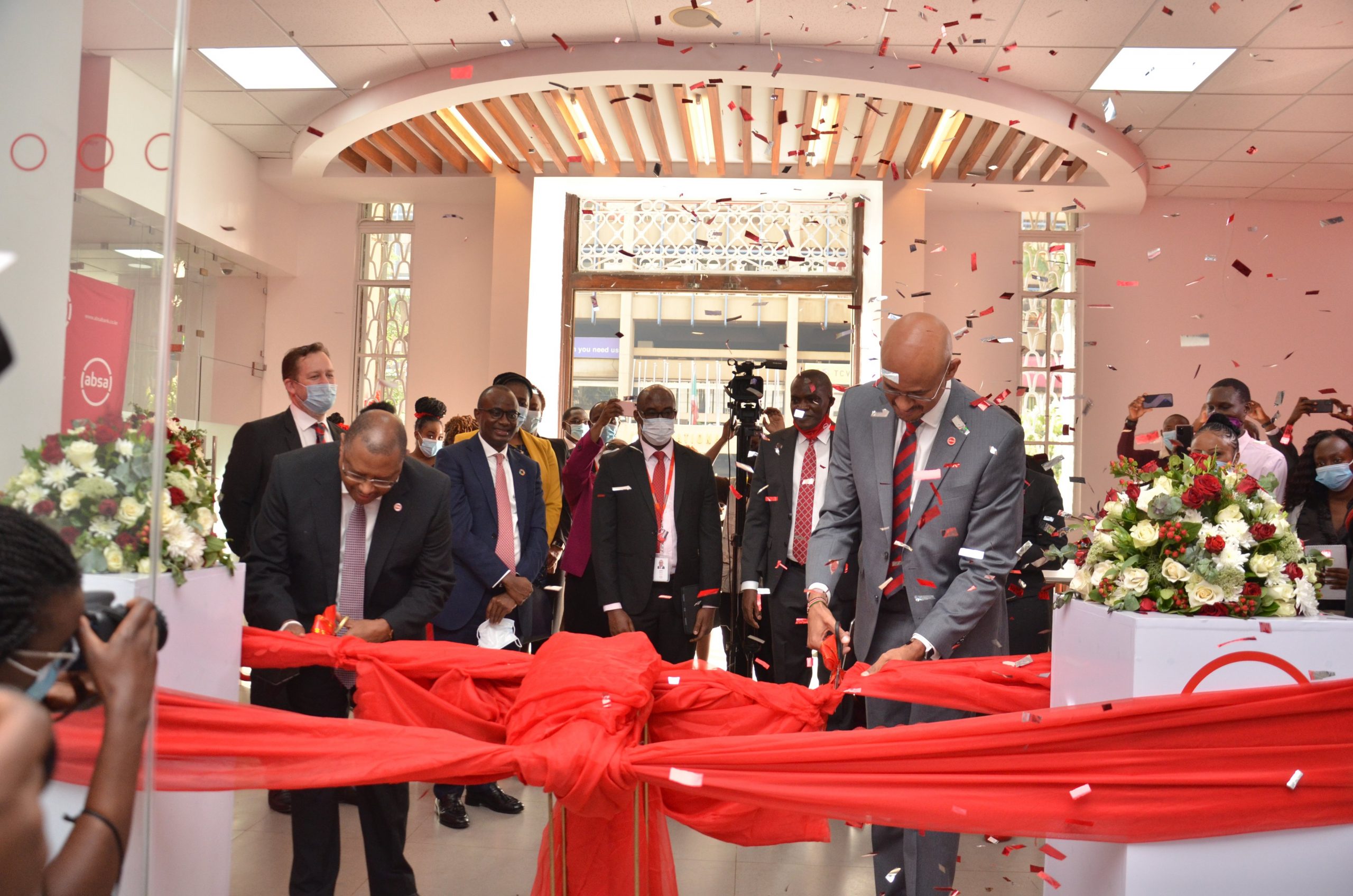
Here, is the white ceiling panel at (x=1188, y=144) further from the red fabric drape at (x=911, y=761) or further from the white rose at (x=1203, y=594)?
the red fabric drape at (x=911, y=761)

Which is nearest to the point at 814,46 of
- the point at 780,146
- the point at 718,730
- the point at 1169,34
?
the point at 780,146

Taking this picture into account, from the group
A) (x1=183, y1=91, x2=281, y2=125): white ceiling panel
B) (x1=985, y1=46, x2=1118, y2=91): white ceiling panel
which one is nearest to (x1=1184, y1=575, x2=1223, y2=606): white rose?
(x1=985, y1=46, x2=1118, y2=91): white ceiling panel

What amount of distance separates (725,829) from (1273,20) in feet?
20.5

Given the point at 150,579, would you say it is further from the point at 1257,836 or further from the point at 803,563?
the point at 803,563

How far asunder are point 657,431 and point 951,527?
218 cm

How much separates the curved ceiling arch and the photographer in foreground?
660 centimetres

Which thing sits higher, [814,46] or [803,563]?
[814,46]

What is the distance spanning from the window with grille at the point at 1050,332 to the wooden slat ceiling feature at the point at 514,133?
463 centimetres

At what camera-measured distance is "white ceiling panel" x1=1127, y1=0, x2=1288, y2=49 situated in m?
6.20

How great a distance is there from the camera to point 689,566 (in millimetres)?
4785

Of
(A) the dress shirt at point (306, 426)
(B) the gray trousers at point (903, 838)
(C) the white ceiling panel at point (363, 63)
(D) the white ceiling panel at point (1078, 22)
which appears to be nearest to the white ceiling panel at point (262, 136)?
(C) the white ceiling panel at point (363, 63)

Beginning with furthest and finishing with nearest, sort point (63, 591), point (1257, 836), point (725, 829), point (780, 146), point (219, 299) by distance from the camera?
point (219, 299), point (780, 146), point (725, 829), point (1257, 836), point (63, 591)

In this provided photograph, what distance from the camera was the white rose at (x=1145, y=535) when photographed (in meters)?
2.28

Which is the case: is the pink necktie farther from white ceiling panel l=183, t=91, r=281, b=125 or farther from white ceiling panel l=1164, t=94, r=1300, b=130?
white ceiling panel l=1164, t=94, r=1300, b=130
